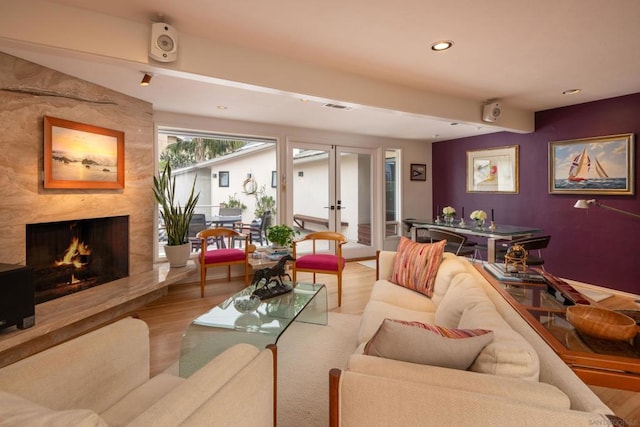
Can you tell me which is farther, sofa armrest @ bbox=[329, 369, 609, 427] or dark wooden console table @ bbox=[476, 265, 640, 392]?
dark wooden console table @ bbox=[476, 265, 640, 392]

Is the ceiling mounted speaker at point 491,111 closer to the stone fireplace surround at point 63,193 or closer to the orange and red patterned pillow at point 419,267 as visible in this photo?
the orange and red patterned pillow at point 419,267

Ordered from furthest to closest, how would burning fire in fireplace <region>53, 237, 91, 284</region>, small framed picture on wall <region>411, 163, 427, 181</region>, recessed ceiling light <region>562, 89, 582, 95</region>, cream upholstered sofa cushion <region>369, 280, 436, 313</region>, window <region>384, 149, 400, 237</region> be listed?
small framed picture on wall <region>411, 163, 427, 181</region> → window <region>384, 149, 400, 237</region> → recessed ceiling light <region>562, 89, 582, 95</region> → burning fire in fireplace <region>53, 237, 91, 284</region> → cream upholstered sofa cushion <region>369, 280, 436, 313</region>

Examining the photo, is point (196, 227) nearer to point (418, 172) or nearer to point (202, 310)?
point (202, 310)

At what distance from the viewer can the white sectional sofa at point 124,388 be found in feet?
2.57

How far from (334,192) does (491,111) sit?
275 centimetres

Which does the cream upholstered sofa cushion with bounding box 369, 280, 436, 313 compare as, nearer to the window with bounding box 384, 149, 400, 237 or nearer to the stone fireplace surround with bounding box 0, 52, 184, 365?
the stone fireplace surround with bounding box 0, 52, 184, 365

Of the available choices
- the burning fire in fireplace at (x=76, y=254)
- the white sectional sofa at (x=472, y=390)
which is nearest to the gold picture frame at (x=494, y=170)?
the white sectional sofa at (x=472, y=390)

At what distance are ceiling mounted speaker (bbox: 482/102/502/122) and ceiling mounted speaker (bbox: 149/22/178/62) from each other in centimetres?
A: 359

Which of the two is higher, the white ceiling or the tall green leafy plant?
the white ceiling

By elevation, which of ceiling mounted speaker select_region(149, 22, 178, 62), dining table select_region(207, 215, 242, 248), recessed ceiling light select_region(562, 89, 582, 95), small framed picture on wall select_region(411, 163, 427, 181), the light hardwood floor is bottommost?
the light hardwood floor

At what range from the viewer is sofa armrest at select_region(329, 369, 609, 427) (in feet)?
2.86

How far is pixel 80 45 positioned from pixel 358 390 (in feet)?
8.33

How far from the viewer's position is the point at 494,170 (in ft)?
17.9

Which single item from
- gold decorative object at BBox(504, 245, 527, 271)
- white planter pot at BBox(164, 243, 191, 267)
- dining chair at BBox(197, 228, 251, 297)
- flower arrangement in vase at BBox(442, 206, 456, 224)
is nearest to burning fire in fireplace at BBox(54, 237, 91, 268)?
white planter pot at BBox(164, 243, 191, 267)
